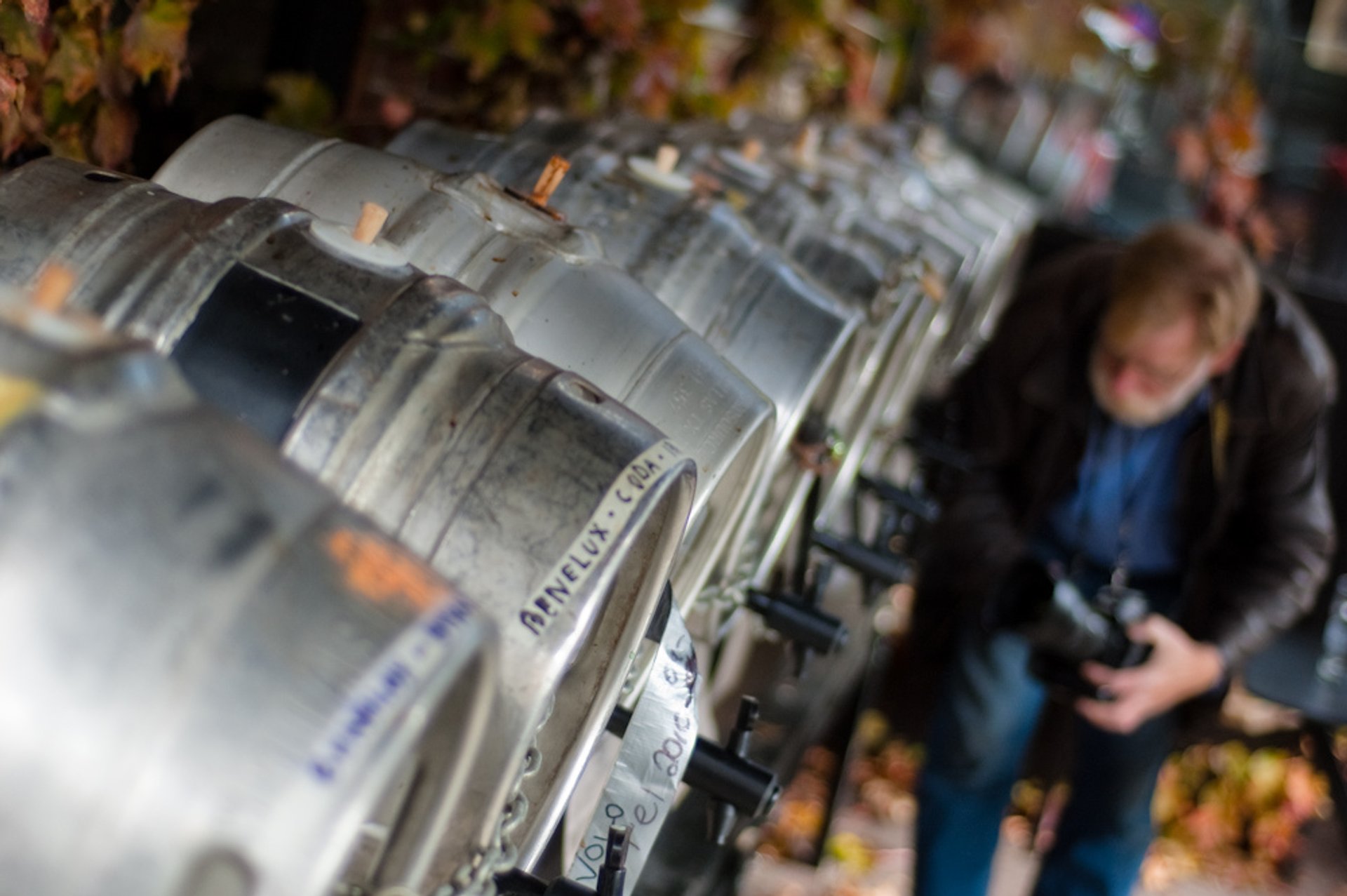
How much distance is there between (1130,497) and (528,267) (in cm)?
225

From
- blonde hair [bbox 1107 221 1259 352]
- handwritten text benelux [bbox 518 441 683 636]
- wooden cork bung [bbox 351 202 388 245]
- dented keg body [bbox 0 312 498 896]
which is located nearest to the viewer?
dented keg body [bbox 0 312 498 896]

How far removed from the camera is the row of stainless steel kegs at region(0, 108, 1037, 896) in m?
0.57

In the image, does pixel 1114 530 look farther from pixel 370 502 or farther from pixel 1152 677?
pixel 370 502

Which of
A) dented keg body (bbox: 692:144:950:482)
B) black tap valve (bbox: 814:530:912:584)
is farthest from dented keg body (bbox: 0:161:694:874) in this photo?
black tap valve (bbox: 814:530:912:584)

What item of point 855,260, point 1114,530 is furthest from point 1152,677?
point 855,260

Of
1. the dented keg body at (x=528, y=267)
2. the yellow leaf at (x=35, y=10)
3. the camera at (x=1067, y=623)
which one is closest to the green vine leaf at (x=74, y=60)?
the yellow leaf at (x=35, y=10)

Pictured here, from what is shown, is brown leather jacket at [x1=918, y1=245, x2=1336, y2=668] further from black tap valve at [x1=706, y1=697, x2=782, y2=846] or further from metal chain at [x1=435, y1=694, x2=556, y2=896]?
metal chain at [x1=435, y1=694, x2=556, y2=896]

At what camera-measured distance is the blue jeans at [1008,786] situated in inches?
121

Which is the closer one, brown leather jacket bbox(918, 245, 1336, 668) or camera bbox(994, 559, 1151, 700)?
camera bbox(994, 559, 1151, 700)

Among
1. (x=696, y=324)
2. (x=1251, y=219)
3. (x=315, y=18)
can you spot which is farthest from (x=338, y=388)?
(x=1251, y=219)

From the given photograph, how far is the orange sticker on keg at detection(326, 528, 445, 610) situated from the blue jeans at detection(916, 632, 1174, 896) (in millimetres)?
2637

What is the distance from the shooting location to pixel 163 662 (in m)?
0.58

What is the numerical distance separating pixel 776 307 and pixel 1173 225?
1.75 m

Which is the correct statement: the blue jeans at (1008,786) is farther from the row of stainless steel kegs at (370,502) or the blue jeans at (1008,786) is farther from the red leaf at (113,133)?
the red leaf at (113,133)
